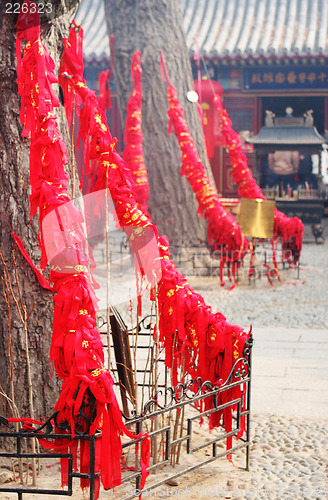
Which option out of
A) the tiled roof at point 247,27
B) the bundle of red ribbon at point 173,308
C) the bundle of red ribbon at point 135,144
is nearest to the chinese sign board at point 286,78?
the tiled roof at point 247,27

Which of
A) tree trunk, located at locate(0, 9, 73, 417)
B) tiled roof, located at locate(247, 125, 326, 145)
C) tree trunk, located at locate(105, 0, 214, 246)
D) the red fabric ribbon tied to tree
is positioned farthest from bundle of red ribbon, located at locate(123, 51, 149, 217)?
tiled roof, located at locate(247, 125, 326, 145)

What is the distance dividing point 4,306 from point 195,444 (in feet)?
4.04

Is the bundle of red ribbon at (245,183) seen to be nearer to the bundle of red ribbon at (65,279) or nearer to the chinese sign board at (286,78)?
the bundle of red ribbon at (65,279)

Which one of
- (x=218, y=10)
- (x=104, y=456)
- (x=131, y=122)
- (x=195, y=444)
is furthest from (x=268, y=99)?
(x=104, y=456)

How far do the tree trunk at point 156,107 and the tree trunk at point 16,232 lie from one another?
18.9 feet

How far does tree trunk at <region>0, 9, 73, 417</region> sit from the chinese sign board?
1151 centimetres

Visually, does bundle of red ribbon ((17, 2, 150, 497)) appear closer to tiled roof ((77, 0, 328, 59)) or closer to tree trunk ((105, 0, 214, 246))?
tree trunk ((105, 0, 214, 246))

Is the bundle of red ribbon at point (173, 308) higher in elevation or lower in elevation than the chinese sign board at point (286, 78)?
lower

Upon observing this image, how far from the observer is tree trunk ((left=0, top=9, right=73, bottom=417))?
328 cm

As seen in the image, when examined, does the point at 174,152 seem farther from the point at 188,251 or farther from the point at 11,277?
the point at 11,277

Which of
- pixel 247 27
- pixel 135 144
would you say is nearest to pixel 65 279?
pixel 135 144

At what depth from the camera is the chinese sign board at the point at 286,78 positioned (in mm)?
13961

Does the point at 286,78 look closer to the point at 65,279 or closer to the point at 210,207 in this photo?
the point at 210,207

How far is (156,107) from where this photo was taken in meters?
9.15
